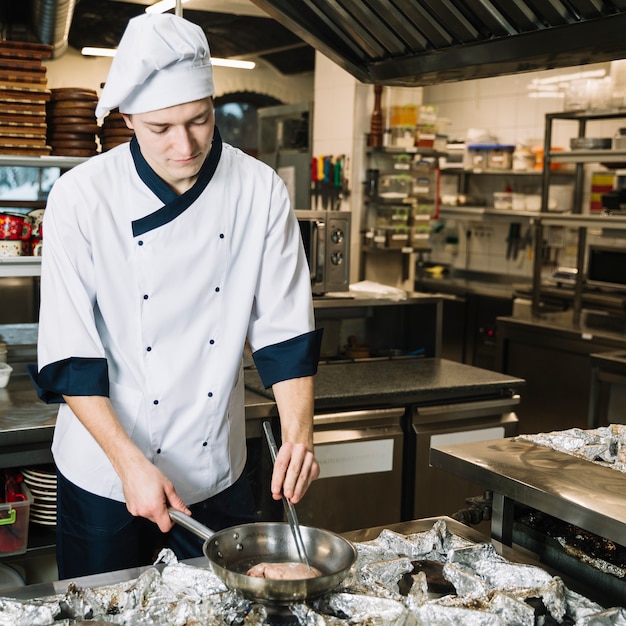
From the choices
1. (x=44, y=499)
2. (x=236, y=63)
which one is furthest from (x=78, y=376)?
(x=236, y=63)

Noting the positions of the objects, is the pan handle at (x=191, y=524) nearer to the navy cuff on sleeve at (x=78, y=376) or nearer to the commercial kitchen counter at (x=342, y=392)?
the navy cuff on sleeve at (x=78, y=376)

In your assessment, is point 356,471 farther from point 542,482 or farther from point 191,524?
point 191,524

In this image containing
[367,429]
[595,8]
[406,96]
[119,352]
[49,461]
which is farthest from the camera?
[406,96]

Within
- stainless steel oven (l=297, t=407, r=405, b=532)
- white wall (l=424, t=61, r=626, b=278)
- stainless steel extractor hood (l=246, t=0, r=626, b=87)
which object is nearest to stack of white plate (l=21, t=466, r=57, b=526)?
stainless steel oven (l=297, t=407, r=405, b=532)

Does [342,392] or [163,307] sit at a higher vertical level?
[163,307]

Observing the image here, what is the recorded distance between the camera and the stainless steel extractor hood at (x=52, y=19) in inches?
177

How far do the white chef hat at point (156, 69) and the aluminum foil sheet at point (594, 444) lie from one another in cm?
108

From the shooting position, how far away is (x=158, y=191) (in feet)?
5.94

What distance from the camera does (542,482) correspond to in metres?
1.60

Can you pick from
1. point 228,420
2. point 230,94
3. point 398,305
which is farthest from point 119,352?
point 230,94

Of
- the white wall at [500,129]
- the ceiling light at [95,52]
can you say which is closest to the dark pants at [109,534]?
the ceiling light at [95,52]

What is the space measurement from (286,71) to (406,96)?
1301mm

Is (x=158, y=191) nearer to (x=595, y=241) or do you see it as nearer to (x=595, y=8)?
(x=595, y=8)

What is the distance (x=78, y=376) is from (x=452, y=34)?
1019 millimetres
